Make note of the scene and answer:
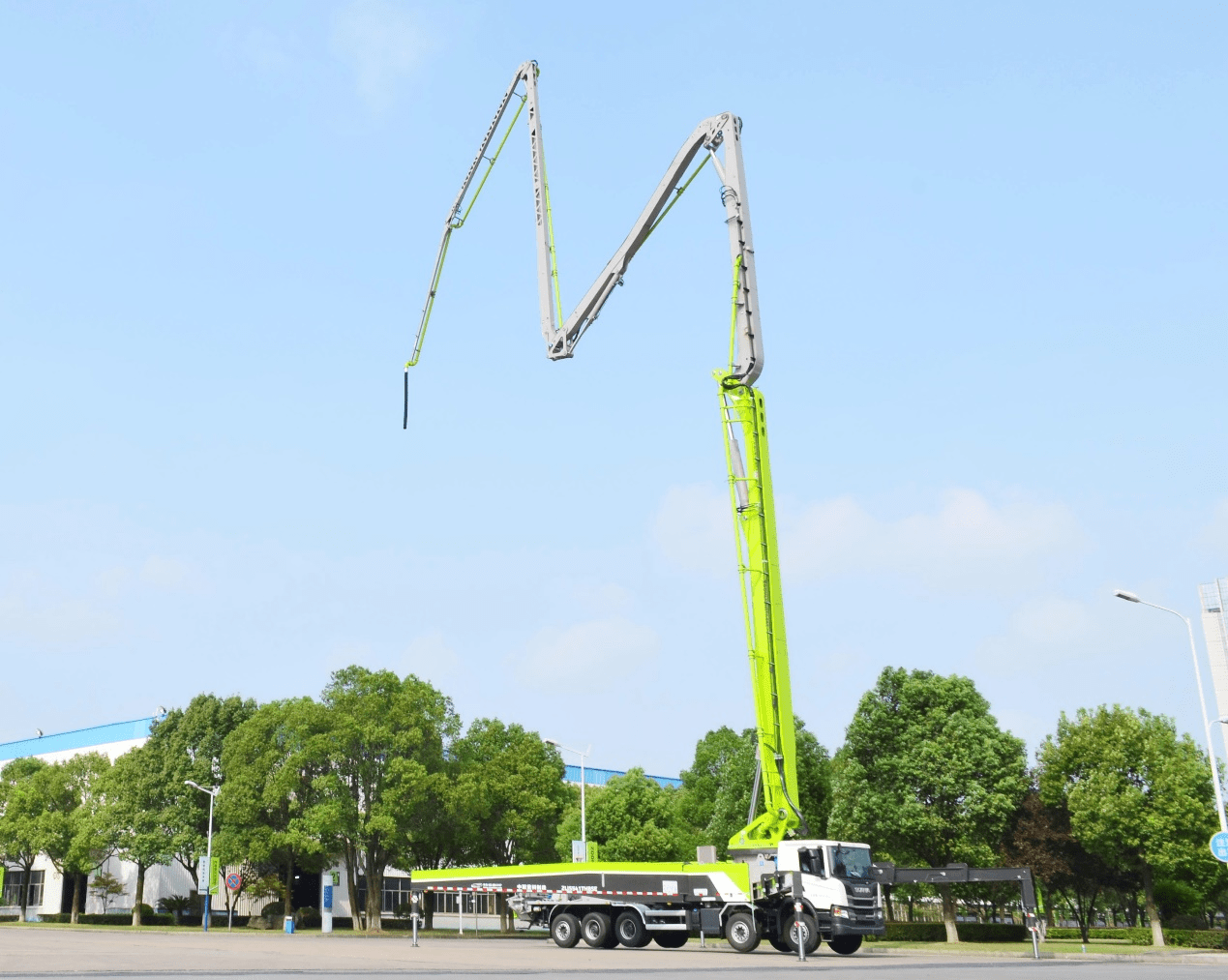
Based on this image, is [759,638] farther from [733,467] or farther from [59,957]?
[59,957]

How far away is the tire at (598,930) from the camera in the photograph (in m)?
33.8

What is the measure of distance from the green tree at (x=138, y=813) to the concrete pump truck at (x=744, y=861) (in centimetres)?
3084

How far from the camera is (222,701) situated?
6644 centimetres

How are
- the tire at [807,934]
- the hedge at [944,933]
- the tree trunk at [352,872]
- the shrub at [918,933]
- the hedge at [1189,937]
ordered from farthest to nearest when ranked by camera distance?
the tree trunk at [352,872], the hedge at [944,933], the shrub at [918,933], the hedge at [1189,937], the tire at [807,934]

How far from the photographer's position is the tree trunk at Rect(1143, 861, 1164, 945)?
39625mm

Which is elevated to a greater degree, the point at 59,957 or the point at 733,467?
the point at 733,467

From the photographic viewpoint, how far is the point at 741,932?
3131 centimetres

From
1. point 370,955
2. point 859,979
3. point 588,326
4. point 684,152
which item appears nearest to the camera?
point 859,979

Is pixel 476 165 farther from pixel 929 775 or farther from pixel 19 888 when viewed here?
pixel 19 888

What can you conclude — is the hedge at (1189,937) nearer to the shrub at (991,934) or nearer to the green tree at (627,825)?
the shrub at (991,934)

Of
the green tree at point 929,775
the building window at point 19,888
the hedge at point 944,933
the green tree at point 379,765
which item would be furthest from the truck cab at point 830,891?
the building window at point 19,888

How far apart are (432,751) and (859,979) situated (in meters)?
40.7

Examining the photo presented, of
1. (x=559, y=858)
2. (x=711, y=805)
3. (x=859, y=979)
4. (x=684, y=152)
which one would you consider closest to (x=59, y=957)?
(x=859, y=979)

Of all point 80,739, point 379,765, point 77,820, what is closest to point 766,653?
point 379,765
